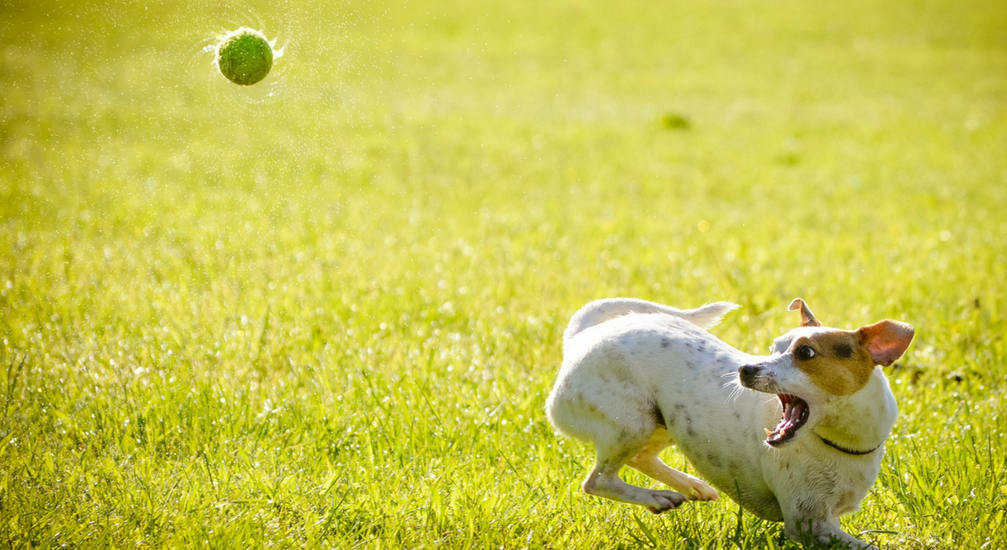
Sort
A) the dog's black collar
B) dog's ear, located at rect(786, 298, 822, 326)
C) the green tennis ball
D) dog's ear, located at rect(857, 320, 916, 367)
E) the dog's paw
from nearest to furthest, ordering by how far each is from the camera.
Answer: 1. dog's ear, located at rect(857, 320, 916, 367)
2. the dog's black collar
3. the dog's paw
4. dog's ear, located at rect(786, 298, 822, 326)
5. the green tennis ball

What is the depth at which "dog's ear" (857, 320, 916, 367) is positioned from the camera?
10.0 ft

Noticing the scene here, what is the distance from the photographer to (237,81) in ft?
16.1

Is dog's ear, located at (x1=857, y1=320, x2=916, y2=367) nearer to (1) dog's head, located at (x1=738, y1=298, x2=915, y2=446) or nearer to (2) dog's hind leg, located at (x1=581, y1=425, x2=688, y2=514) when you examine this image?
(1) dog's head, located at (x1=738, y1=298, x2=915, y2=446)

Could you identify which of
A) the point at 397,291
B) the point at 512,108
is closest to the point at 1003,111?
the point at 512,108

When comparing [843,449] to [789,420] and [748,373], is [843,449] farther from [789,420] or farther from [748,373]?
[748,373]

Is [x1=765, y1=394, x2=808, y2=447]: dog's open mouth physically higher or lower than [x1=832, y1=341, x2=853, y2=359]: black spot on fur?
lower

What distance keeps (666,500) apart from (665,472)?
0.27m

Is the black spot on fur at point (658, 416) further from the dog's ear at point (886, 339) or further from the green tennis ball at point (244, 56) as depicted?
the green tennis ball at point (244, 56)

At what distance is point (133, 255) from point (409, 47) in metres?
14.3

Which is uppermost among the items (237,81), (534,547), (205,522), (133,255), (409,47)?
(409,47)

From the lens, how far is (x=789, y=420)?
3.13 metres

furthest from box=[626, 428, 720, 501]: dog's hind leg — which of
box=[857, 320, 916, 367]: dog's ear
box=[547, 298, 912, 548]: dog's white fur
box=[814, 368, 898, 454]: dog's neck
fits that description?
box=[857, 320, 916, 367]: dog's ear

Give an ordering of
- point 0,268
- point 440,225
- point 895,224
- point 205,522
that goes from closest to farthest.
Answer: point 205,522
point 0,268
point 440,225
point 895,224

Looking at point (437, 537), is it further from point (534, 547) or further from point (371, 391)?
point (371, 391)
